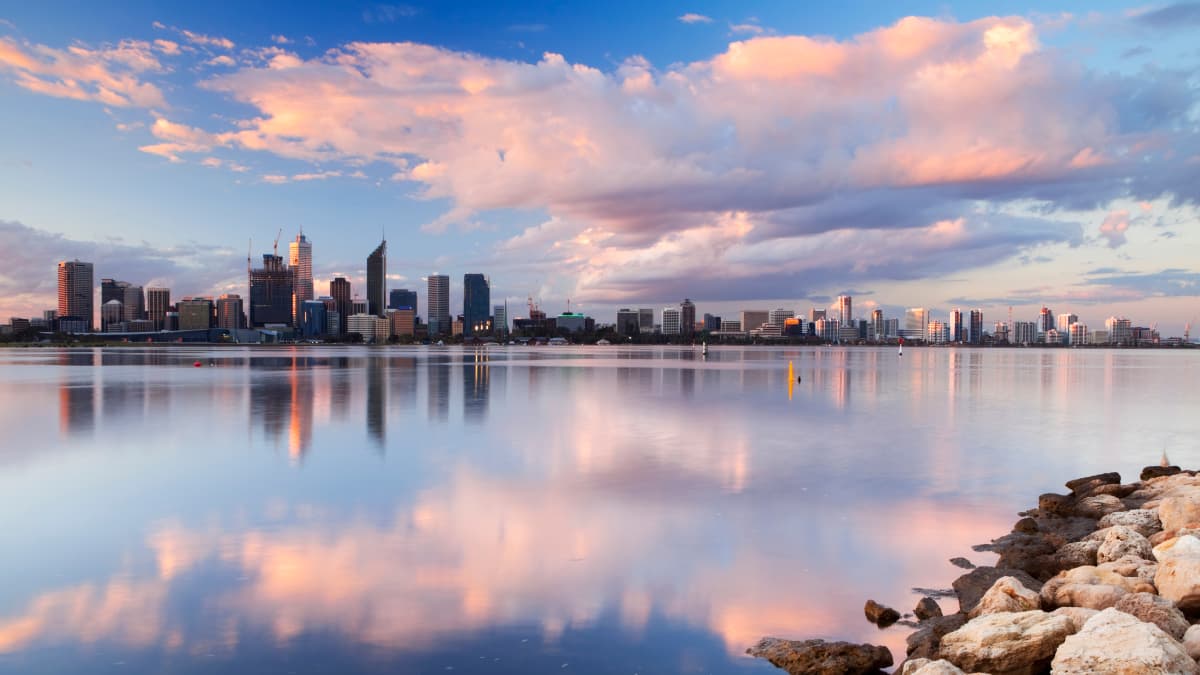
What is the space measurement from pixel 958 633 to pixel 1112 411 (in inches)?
1336

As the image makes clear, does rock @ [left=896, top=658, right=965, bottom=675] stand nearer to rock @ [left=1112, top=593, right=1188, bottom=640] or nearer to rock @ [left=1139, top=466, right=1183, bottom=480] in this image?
rock @ [left=1112, top=593, right=1188, bottom=640]

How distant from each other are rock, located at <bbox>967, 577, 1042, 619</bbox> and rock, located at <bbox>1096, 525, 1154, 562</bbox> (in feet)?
8.44

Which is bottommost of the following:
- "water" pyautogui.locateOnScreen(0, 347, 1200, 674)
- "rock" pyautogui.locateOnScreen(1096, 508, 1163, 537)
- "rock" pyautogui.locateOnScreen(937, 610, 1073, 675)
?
"water" pyautogui.locateOnScreen(0, 347, 1200, 674)

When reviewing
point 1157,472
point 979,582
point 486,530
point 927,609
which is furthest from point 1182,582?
point 1157,472

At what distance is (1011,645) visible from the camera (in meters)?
7.22

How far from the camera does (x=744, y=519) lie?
44.1 feet

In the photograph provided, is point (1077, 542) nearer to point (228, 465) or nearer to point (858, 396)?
point (228, 465)

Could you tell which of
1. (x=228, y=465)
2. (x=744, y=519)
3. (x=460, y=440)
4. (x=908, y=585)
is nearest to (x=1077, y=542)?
(x=908, y=585)

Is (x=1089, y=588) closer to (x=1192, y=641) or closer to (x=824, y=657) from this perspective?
(x=1192, y=641)

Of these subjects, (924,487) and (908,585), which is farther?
(924,487)

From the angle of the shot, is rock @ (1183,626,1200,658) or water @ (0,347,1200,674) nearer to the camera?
rock @ (1183,626,1200,658)

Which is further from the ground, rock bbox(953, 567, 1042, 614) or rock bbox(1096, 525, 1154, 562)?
rock bbox(1096, 525, 1154, 562)

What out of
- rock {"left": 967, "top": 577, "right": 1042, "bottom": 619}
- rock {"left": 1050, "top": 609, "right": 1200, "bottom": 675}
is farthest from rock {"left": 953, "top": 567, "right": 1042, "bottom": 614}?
rock {"left": 1050, "top": 609, "right": 1200, "bottom": 675}

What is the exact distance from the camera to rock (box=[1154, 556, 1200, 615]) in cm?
830
